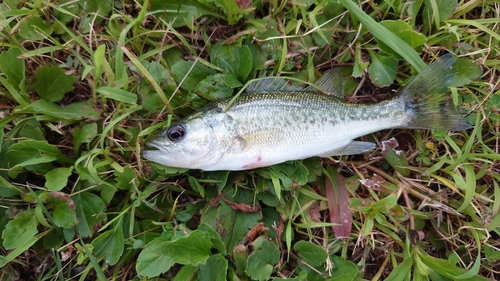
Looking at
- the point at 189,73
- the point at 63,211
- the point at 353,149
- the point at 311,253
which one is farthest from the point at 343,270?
the point at 63,211

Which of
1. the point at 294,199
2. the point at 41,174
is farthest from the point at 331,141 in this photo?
the point at 41,174

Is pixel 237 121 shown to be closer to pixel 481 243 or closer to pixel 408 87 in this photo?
pixel 408 87

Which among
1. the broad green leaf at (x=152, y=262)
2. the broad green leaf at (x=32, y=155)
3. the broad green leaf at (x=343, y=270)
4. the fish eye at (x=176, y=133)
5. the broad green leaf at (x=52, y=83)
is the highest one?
the broad green leaf at (x=52, y=83)

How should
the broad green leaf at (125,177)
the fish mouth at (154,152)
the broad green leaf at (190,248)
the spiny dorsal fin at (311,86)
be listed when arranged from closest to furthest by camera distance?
the broad green leaf at (190,248)
the fish mouth at (154,152)
the broad green leaf at (125,177)
the spiny dorsal fin at (311,86)

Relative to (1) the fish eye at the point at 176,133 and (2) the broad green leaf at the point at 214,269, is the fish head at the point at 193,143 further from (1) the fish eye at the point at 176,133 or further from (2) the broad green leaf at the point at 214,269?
(2) the broad green leaf at the point at 214,269

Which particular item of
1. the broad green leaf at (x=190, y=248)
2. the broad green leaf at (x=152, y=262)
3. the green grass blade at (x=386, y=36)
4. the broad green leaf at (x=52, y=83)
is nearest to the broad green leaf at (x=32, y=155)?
the broad green leaf at (x=52, y=83)

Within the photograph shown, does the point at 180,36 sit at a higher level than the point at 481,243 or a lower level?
higher

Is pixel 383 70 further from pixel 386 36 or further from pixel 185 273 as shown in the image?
pixel 185 273

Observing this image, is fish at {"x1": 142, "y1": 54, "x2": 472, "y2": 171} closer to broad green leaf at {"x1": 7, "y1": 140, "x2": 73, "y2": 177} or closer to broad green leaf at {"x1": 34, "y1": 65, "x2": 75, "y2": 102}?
broad green leaf at {"x1": 7, "y1": 140, "x2": 73, "y2": 177}
